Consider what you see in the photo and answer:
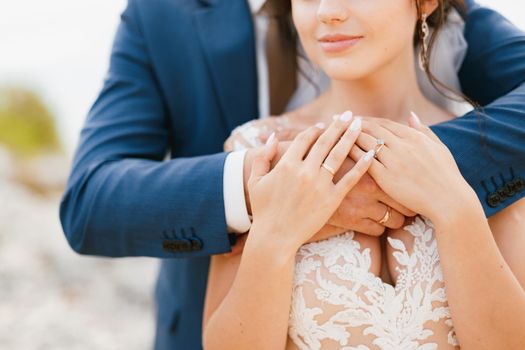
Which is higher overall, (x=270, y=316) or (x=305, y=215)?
(x=305, y=215)

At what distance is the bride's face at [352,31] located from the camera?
6.66 ft

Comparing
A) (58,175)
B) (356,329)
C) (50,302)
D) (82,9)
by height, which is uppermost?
(356,329)

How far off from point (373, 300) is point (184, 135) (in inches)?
39.1

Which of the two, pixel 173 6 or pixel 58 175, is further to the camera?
pixel 58 175

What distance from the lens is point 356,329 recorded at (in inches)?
76.5

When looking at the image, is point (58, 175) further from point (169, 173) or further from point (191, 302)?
point (169, 173)

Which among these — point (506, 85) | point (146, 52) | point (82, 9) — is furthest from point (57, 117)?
point (82, 9)

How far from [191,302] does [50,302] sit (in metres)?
1.91

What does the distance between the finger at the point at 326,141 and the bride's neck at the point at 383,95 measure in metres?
0.43

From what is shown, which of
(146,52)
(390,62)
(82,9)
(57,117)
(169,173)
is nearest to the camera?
(169,173)

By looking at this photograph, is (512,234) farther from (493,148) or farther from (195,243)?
(195,243)

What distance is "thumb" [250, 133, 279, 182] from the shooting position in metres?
1.96

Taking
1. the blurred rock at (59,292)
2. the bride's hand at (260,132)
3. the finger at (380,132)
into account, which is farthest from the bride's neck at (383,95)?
the blurred rock at (59,292)

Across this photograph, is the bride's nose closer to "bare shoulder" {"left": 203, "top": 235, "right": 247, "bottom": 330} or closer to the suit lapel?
the suit lapel
